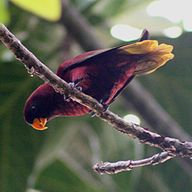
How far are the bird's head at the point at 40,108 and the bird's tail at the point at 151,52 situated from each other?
10cm

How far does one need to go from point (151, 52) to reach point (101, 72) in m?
0.06

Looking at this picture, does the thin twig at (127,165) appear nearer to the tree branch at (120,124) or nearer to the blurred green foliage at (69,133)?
the tree branch at (120,124)

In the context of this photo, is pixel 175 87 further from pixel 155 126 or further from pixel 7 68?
pixel 7 68

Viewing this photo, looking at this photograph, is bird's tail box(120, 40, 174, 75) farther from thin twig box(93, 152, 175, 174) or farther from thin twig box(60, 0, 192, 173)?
thin twig box(60, 0, 192, 173)

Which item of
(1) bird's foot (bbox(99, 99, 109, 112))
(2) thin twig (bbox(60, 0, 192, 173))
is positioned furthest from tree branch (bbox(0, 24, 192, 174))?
(2) thin twig (bbox(60, 0, 192, 173))

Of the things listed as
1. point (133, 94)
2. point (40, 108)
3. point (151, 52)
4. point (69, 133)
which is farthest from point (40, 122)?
point (69, 133)

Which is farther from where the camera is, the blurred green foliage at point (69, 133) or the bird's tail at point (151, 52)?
the blurred green foliage at point (69, 133)

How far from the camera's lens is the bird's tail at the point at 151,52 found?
621 millimetres

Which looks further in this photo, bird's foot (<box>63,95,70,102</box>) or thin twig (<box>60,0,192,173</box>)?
thin twig (<box>60,0,192,173</box>)

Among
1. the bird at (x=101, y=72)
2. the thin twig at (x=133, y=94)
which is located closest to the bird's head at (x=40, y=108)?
the bird at (x=101, y=72)

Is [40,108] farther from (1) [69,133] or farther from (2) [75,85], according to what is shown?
(1) [69,133]

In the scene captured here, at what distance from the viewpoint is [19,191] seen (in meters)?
1.32

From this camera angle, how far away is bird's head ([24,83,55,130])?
663mm

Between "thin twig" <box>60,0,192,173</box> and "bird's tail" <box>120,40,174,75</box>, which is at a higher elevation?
"thin twig" <box>60,0,192,173</box>
